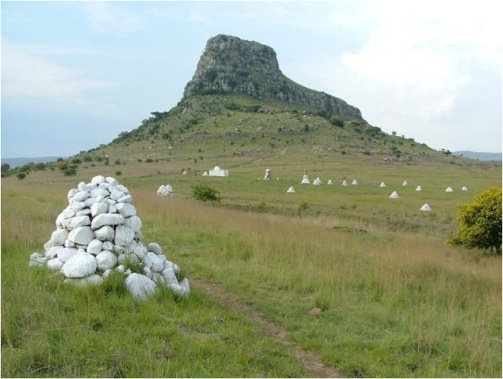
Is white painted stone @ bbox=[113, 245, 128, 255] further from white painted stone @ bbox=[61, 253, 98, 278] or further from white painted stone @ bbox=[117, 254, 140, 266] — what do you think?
white painted stone @ bbox=[61, 253, 98, 278]

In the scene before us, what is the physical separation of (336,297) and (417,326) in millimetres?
1455

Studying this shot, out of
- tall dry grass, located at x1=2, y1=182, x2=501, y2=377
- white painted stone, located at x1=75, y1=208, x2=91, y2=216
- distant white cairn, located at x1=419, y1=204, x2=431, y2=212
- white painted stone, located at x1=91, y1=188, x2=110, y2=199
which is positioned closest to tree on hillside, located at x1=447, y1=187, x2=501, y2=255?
tall dry grass, located at x1=2, y1=182, x2=501, y2=377

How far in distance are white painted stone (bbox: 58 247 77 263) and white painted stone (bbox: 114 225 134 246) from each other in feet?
1.92

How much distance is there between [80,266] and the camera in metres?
6.73

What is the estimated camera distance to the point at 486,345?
246 inches

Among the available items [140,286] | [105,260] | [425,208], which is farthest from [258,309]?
[425,208]

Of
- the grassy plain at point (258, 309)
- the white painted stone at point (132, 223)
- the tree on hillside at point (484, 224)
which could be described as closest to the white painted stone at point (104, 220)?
the white painted stone at point (132, 223)

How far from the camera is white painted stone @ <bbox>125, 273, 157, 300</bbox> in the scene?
6.48 m

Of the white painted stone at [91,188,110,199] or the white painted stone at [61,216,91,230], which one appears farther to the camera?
the white painted stone at [91,188,110,199]

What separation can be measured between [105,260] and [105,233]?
46 cm

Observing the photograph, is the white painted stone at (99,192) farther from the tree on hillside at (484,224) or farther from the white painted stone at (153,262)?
the tree on hillside at (484,224)

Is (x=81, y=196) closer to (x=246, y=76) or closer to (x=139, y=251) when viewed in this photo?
(x=139, y=251)

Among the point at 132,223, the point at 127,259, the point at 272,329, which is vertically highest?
the point at 132,223

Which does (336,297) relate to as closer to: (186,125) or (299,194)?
(299,194)
